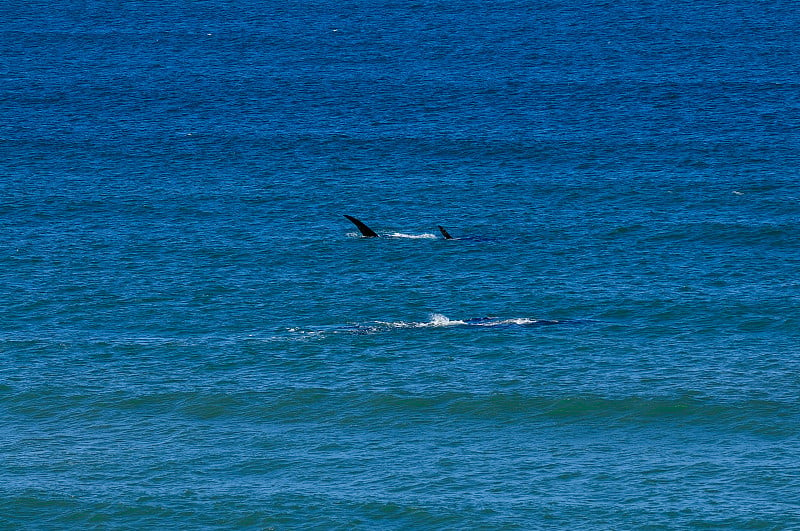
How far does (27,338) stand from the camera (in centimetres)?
9100

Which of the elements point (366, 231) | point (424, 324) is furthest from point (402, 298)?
point (366, 231)

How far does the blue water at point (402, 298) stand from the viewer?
69.8 metres

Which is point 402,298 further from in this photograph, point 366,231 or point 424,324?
point 366,231

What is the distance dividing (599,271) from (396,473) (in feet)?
124

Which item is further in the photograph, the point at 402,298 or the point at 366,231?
the point at 366,231

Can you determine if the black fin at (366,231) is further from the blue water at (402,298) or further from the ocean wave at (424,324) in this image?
the ocean wave at (424,324)

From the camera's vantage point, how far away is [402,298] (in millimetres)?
98500

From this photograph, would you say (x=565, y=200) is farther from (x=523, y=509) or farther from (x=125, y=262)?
(x=523, y=509)

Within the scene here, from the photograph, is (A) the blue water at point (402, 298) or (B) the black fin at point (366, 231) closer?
(A) the blue water at point (402, 298)

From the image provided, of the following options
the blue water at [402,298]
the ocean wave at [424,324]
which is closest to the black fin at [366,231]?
the blue water at [402,298]

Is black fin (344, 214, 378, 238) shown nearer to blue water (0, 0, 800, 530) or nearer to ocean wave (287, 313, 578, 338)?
blue water (0, 0, 800, 530)

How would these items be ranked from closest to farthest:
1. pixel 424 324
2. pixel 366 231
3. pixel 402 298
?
pixel 424 324 → pixel 402 298 → pixel 366 231

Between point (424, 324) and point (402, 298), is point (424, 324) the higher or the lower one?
the lower one

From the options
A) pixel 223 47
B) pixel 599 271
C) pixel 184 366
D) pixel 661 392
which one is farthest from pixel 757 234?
pixel 223 47
